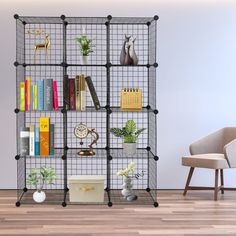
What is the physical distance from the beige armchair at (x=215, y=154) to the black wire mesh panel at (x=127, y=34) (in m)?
1.20

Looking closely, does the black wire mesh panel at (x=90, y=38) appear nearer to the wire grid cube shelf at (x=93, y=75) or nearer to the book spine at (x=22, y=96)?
the wire grid cube shelf at (x=93, y=75)

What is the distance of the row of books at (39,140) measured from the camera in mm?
6598

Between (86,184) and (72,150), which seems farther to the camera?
(72,150)

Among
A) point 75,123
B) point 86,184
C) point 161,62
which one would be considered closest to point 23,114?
point 75,123

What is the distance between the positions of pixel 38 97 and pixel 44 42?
3.99 ft

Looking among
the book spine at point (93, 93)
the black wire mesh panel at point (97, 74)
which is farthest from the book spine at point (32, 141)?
the black wire mesh panel at point (97, 74)

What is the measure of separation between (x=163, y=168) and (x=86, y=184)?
57.5 inches

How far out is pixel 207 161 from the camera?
687cm

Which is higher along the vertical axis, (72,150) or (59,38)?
(59,38)

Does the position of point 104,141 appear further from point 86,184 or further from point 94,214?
point 94,214

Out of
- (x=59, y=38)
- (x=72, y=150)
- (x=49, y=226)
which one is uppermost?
(x=59, y=38)

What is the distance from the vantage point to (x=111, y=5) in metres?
7.69

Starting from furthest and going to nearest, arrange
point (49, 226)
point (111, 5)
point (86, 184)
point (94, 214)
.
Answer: point (111, 5), point (86, 184), point (94, 214), point (49, 226)

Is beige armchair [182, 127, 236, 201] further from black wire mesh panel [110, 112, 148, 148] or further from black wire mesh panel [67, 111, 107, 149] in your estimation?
black wire mesh panel [67, 111, 107, 149]
